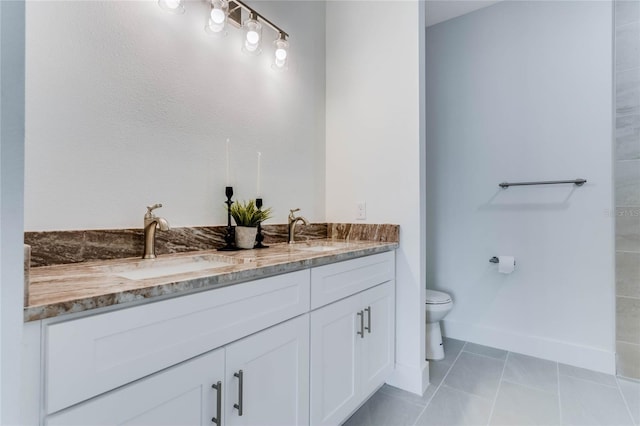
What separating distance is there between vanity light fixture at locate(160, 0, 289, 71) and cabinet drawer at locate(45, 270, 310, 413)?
1181mm

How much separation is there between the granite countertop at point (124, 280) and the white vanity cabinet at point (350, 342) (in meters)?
0.24

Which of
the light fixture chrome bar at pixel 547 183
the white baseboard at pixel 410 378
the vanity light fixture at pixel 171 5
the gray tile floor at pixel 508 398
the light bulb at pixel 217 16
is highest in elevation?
the light bulb at pixel 217 16

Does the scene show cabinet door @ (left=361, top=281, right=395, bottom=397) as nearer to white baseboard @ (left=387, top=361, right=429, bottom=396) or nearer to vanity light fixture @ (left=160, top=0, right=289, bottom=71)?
white baseboard @ (left=387, top=361, right=429, bottom=396)

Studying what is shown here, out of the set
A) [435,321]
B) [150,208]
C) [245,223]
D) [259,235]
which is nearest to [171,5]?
[150,208]

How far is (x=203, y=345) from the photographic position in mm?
854

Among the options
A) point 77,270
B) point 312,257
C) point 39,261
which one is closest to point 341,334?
point 312,257

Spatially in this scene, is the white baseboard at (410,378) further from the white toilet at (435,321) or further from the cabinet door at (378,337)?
the white toilet at (435,321)

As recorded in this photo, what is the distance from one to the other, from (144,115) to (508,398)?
2256 mm

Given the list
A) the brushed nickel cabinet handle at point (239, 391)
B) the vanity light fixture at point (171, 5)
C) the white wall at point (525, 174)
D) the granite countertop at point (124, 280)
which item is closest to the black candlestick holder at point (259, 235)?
the granite countertop at point (124, 280)

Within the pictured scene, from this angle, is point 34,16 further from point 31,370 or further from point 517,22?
point 517,22

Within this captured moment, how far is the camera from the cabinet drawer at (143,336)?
62 cm

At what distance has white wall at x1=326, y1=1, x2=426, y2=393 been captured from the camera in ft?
5.99

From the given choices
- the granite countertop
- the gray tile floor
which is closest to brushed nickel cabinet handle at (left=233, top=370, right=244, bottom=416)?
the granite countertop

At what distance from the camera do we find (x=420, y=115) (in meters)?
1.82
